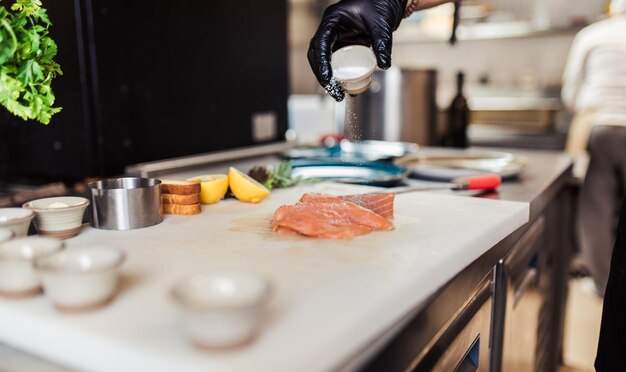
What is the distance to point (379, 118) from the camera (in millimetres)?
3090

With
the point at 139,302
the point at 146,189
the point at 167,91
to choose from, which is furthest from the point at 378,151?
the point at 139,302

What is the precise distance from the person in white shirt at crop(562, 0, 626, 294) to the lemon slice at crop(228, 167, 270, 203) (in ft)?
8.61

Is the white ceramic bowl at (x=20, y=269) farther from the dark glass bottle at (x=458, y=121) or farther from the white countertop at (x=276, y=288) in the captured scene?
the dark glass bottle at (x=458, y=121)

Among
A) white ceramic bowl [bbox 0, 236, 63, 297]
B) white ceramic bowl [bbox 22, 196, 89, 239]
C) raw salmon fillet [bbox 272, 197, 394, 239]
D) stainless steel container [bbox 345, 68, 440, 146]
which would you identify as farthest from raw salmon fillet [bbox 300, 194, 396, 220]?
stainless steel container [bbox 345, 68, 440, 146]

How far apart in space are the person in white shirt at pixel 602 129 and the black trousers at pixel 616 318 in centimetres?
218

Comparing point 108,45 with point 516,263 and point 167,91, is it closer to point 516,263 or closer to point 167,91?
point 167,91

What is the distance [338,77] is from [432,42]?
481cm

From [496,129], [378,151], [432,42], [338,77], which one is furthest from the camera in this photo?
[432,42]

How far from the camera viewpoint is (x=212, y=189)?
1.31 metres

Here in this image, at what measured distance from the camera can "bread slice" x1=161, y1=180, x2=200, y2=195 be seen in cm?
122

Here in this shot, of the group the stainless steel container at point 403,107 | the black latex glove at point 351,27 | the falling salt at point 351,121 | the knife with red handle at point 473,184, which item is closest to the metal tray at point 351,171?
the knife with red handle at point 473,184

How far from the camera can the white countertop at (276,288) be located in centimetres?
61

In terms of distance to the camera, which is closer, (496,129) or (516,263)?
(516,263)

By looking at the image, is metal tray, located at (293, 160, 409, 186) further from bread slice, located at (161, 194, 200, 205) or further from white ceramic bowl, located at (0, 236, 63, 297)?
→ white ceramic bowl, located at (0, 236, 63, 297)
